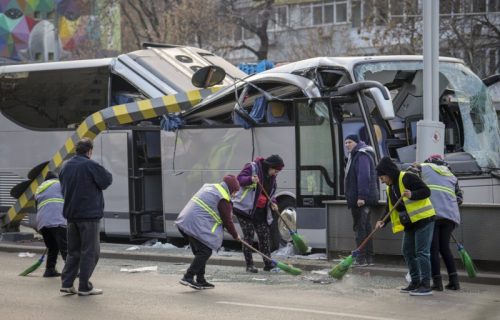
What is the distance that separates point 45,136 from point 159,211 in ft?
11.2

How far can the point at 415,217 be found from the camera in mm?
10414

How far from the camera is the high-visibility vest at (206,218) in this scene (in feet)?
35.8

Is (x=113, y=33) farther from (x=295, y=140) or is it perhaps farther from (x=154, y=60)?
(x=295, y=140)

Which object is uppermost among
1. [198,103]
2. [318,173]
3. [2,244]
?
[198,103]

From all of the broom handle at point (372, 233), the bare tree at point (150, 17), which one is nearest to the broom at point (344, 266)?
the broom handle at point (372, 233)

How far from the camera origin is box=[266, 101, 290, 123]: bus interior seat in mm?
15258

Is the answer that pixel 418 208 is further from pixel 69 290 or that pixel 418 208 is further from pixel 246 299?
pixel 69 290

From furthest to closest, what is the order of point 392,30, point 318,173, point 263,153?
point 392,30
point 263,153
point 318,173

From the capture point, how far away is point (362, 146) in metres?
12.9

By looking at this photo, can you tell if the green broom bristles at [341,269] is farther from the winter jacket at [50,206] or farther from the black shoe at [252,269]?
the winter jacket at [50,206]

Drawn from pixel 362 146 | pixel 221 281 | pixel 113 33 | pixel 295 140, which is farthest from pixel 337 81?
pixel 113 33

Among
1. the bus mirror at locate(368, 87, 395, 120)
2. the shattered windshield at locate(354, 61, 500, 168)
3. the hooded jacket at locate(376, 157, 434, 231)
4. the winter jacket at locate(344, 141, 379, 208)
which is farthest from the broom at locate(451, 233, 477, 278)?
the shattered windshield at locate(354, 61, 500, 168)

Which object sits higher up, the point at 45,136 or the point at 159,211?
the point at 45,136

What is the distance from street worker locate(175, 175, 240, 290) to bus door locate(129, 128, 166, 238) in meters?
6.43
